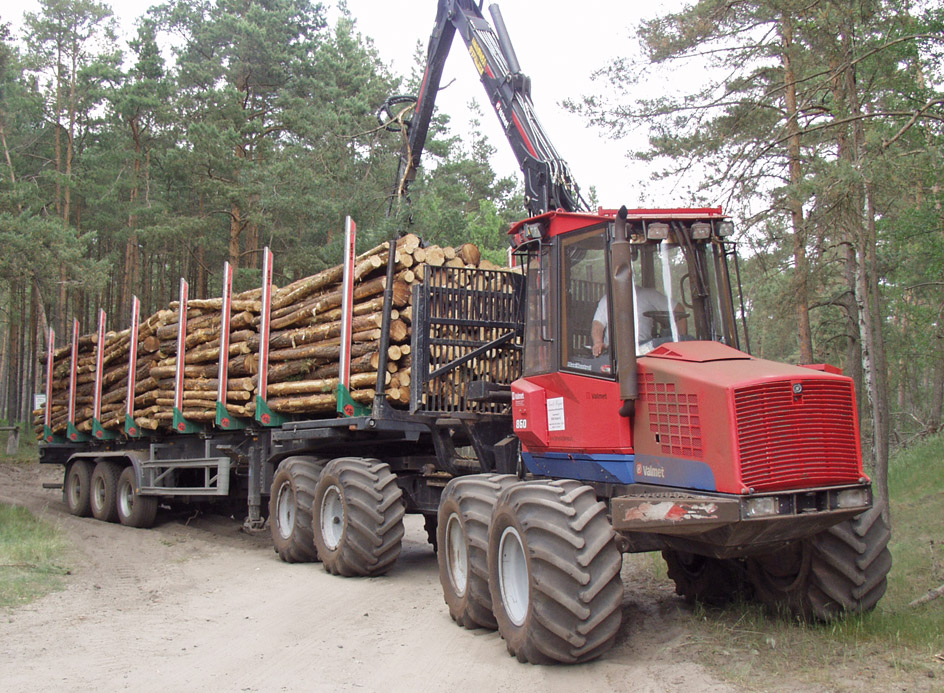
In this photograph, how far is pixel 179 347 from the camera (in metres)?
14.0

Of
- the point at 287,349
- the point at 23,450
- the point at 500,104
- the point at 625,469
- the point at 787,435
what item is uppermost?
the point at 500,104

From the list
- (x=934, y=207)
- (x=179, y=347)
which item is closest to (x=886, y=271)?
(x=934, y=207)

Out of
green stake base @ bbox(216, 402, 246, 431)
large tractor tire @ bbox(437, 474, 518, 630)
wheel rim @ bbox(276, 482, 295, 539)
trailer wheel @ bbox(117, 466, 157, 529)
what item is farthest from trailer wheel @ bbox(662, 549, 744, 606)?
trailer wheel @ bbox(117, 466, 157, 529)

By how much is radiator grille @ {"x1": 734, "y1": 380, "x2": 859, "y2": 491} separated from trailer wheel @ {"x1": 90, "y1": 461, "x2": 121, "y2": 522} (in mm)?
13670

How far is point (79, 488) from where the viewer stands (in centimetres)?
1702

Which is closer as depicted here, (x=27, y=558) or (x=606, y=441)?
(x=606, y=441)

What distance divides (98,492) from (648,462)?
13628mm

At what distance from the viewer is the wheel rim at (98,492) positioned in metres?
16.2

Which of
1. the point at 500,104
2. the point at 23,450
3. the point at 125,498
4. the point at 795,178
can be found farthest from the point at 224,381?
the point at 23,450

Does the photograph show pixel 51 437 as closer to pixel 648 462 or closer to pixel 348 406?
pixel 348 406

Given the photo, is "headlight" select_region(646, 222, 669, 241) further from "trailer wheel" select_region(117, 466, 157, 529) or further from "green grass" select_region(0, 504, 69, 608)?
"trailer wheel" select_region(117, 466, 157, 529)

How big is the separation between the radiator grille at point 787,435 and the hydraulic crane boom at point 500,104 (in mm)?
4302

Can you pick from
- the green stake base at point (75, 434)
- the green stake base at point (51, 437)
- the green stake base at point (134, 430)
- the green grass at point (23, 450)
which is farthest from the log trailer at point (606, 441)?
the green grass at point (23, 450)

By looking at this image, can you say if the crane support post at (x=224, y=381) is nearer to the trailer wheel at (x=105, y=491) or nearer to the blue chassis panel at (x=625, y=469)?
the trailer wheel at (x=105, y=491)
